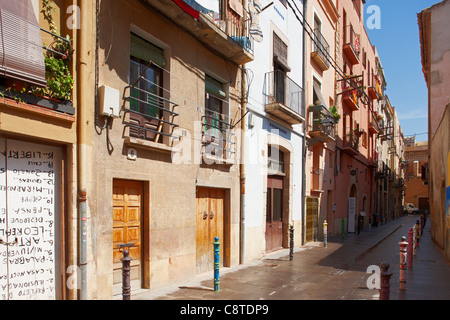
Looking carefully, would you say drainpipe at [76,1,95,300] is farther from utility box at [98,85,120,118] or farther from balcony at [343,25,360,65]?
balcony at [343,25,360,65]

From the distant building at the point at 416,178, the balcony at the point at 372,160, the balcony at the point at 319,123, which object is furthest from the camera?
the distant building at the point at 416,178

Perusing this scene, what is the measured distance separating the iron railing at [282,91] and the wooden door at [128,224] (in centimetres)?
665

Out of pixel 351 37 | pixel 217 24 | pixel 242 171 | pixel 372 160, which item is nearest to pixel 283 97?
pixel 242 171

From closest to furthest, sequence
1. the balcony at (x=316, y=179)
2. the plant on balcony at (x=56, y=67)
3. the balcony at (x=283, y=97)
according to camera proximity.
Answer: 1. the plant on balcony at (x=56, y=67)
2. the balcony at (x=283, y=97)
3. the balcony at (x=316, y=179)

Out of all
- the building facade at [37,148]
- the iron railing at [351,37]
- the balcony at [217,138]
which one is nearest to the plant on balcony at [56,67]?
the building facade at [37,148]

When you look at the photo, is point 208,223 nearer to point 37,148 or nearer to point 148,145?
point 148,145

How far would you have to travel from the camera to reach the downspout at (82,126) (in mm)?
6133

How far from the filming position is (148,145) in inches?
296

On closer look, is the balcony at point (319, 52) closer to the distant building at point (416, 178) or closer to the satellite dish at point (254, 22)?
the satellite dish at point (254, 22)

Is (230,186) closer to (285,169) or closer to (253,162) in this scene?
(253,162)

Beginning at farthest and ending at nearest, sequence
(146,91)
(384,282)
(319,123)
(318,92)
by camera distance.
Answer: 1. (318,92)
2. (319,123)
3. (146,91)
4. (384,282)

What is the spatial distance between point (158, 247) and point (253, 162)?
4976mm

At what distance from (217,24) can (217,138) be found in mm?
2936

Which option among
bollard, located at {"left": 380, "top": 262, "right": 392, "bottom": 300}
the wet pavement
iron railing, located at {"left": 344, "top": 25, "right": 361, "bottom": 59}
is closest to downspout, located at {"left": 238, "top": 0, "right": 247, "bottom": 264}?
the wet pavement
